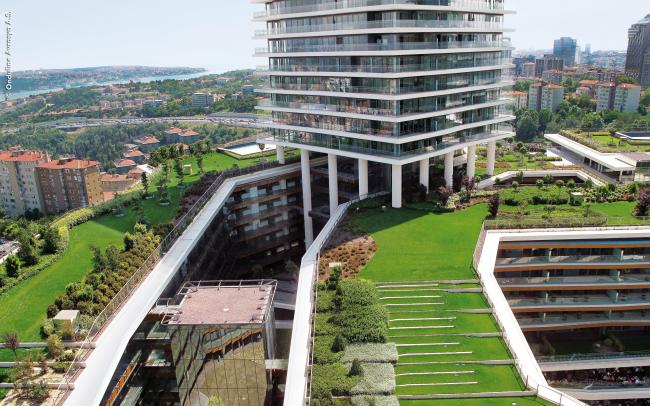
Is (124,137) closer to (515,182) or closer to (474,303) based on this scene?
(515,182)

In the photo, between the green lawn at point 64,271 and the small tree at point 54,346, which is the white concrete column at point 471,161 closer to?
the green lawn at point 64,271

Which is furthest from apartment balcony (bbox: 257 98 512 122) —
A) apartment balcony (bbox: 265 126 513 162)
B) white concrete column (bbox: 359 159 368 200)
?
white concrete column (bbox: 359 159 368 200)

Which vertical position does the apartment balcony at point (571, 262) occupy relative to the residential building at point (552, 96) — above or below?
below

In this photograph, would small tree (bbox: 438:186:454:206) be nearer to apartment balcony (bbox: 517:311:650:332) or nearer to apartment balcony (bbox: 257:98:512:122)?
apartment balcony (bbox: 257:98:512:122)

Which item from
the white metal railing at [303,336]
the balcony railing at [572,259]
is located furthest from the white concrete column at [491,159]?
the white metal railing at [303,336]

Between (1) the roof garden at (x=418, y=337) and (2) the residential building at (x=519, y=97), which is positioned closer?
(1) the roof garden at (x=418, y=337)

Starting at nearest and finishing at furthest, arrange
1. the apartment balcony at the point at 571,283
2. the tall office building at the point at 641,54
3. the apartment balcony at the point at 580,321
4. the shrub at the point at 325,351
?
the shrub at the point at 325,351 < the apartment balcony at the point at 571,283 < the apartment balcony at the point at 580,321 < the tall office building at the point at 641,54
